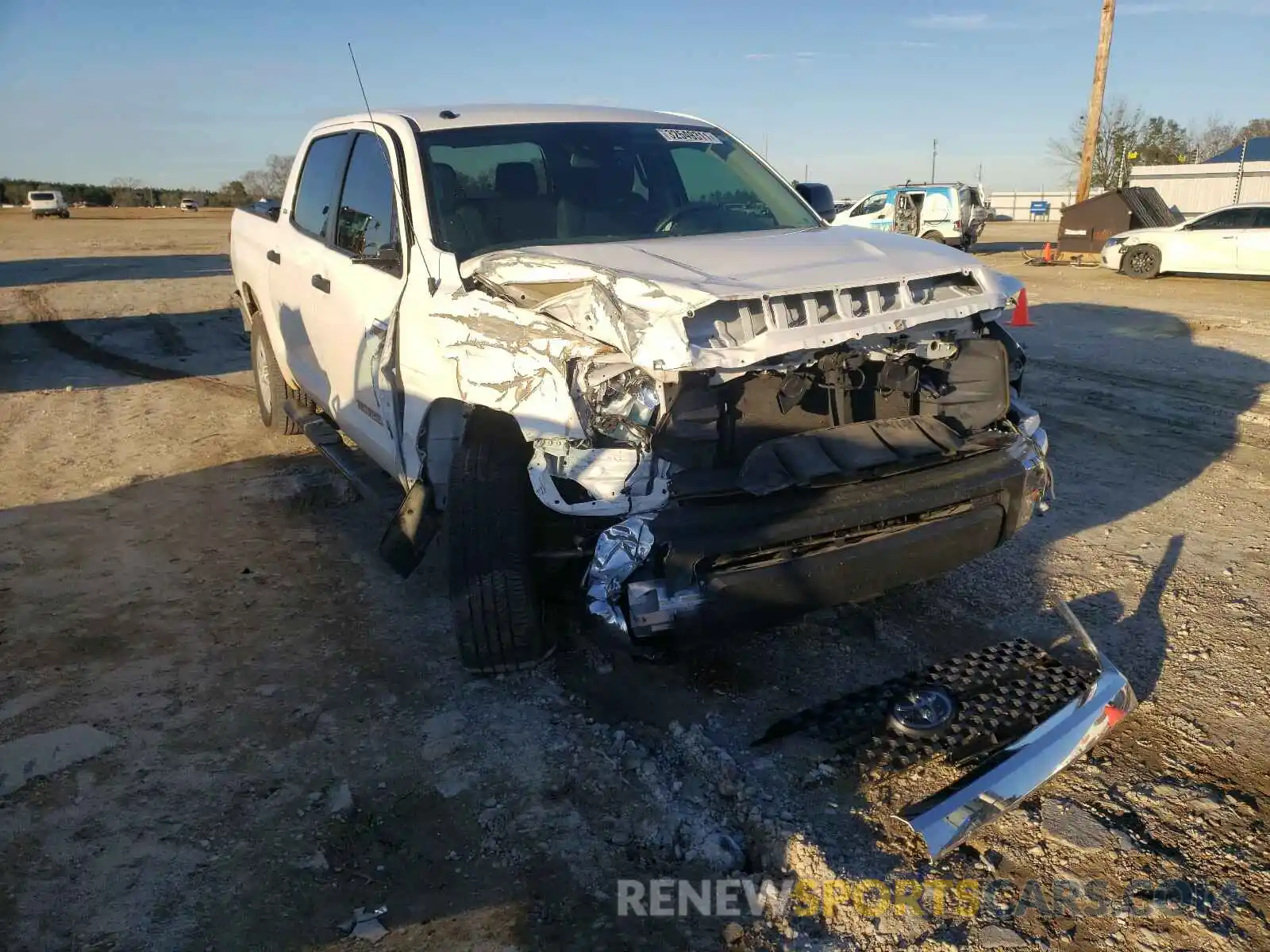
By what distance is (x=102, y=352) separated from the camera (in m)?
10.1

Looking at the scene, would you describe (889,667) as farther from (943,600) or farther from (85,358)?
(85,358)

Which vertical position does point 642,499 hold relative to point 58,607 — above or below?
above

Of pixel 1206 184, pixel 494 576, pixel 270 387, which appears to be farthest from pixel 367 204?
pixel 1206 184

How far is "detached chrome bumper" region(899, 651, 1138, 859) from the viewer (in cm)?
244

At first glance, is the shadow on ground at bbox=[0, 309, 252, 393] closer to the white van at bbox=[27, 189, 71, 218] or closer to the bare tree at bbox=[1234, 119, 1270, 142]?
the white van at bbox=[27, 189, 71, 218]

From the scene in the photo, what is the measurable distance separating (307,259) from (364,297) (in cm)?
111

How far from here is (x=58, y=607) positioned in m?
4.08

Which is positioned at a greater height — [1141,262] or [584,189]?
[584,189]

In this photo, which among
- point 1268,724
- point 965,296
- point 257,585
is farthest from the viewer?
point 257,585

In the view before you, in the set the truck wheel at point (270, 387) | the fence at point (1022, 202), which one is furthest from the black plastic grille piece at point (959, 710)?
the fence at point (1022, 202)

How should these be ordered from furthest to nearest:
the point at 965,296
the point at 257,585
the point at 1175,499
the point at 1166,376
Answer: the point at 1166,376 < the point at 1175,499 < the point at 257,585 < the point at 965,296

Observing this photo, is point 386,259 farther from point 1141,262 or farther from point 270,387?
point 1141,262

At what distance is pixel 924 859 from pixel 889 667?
3.36ft

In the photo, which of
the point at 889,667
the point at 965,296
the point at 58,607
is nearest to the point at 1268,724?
the point at 889,667
